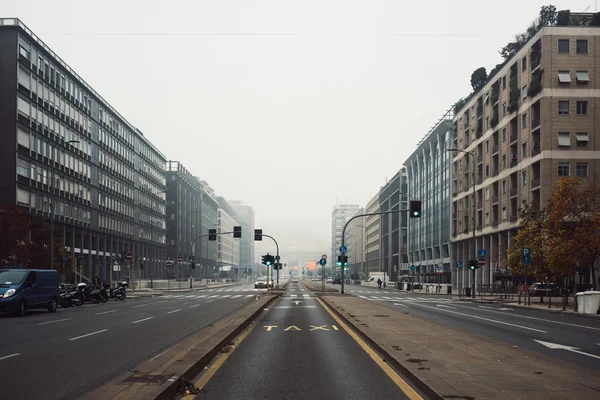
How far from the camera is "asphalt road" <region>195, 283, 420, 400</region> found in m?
8.68

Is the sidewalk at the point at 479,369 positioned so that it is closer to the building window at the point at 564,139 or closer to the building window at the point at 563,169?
the building window at the point at 563,169

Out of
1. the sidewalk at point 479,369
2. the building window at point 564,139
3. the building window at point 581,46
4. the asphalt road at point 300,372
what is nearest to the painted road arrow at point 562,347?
the sidewalk at point 479,369

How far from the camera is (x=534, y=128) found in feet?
203

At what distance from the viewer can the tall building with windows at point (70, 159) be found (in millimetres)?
58656

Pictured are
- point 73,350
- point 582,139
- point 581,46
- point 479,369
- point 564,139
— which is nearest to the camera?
point 479,369

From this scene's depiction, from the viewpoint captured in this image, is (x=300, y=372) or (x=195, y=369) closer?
(x=195, y=369)

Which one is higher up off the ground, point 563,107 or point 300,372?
point 563,107

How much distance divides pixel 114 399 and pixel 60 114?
68444mm

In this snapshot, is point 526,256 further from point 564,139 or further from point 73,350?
point 73,350

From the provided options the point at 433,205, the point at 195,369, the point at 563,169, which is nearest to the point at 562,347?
the point at 195,369

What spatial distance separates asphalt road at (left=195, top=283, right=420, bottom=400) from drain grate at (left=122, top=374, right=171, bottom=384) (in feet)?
1.97

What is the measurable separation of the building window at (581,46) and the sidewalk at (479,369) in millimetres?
52000

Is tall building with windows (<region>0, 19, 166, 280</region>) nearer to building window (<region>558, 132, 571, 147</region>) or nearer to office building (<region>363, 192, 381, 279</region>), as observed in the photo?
building window (<region>558, 132, 571, 147</region>)

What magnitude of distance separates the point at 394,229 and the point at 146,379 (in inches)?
5426
